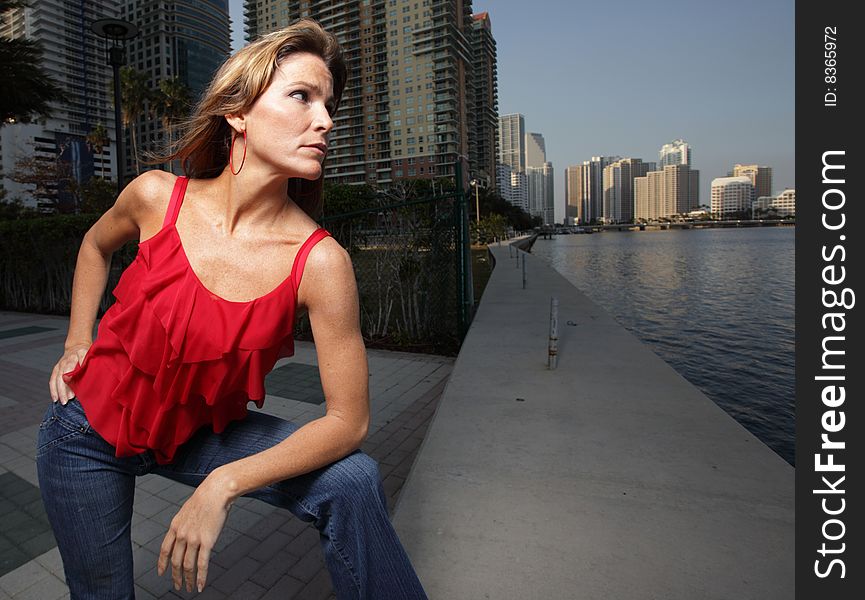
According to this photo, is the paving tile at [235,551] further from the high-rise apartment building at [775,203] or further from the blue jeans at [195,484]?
the high-rise apartment building at [775,203]

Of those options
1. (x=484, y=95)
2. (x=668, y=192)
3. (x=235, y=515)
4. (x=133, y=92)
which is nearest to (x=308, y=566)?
(x=235, y=515)

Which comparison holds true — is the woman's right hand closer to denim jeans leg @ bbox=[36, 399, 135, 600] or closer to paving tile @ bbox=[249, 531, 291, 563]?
denim jeans leg @ bbox=[36, 399, 135, 600]

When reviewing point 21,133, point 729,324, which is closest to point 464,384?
→ point 729,324

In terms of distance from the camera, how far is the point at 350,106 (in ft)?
355

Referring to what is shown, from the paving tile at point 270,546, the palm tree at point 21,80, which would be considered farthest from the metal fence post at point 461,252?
the palm tree at point 21,80

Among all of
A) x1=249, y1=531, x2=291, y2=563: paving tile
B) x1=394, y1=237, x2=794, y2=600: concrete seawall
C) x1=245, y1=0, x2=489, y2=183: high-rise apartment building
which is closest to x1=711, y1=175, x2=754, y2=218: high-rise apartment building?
x1=245, y1=0, x2=489, y2=183: high-rise apartment building

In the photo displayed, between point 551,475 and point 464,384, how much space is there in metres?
1.94

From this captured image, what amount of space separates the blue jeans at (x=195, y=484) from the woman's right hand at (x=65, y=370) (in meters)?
0.03

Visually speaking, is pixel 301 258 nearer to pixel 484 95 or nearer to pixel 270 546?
pixel 270 546

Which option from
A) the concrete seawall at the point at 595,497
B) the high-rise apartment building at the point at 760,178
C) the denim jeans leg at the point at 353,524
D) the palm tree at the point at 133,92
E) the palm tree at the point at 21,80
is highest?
the high-rise apartment building at the point at 760,178

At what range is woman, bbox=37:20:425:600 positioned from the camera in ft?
3.50

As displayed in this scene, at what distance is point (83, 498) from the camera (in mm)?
1184

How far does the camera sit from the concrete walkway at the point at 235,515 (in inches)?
93.4

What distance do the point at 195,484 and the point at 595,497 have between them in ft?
6.98
